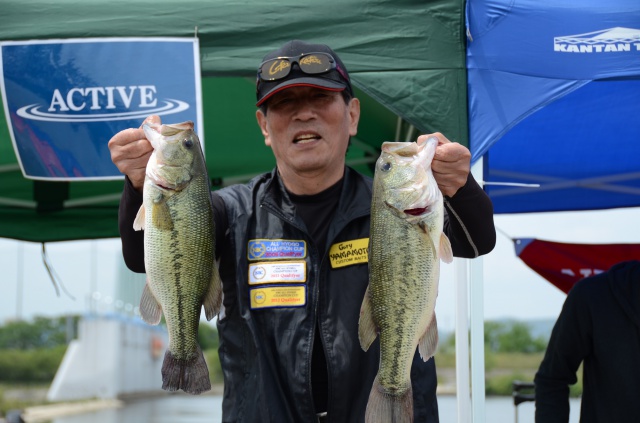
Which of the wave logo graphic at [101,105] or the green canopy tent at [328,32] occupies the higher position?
the green canopy tent at [328,32]

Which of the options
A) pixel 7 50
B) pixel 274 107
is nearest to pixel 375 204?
pixel 274 107

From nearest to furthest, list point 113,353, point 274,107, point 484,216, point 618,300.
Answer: point 484,216
point 274,107
point 618,300
point 113,353

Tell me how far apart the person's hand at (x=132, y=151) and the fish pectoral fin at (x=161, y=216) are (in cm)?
17

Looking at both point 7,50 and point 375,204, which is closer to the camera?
point 375,204

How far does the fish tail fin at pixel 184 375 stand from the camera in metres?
2.63

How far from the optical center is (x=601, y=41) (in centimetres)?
432

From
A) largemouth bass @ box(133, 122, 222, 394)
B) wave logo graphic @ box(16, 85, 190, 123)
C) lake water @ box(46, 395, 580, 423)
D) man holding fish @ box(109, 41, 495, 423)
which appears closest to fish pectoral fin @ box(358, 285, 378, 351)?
man holding fish @ box(109, 41, 495, 423)

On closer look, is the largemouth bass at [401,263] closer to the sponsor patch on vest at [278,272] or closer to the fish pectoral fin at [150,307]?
the sponsor patch on vest at [278,272]

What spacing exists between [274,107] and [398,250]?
74 cm

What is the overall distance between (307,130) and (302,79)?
176 millimetres

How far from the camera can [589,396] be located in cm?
434

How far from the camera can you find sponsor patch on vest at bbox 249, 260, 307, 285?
290 centimetres

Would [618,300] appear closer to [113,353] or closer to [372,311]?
[372,311]

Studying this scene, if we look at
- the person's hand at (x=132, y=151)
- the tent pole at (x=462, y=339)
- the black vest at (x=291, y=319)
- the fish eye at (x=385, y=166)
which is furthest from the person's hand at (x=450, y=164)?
the tent pole at (x=462, y=339)
